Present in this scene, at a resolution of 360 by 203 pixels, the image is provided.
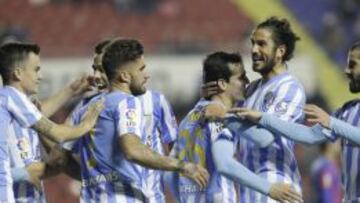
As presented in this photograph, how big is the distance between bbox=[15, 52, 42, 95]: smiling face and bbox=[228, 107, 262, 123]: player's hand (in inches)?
52.0

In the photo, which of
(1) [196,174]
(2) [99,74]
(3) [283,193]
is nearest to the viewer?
(1) [196,174]

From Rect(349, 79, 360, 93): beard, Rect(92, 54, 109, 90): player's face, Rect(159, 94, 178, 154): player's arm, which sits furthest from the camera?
Rect(159, 94, 178, 154): player's arm

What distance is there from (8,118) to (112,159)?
0.73m

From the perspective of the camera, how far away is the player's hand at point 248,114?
7.23m

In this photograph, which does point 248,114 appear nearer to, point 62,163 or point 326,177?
point 62,163

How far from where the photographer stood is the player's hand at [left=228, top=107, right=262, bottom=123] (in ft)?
23.7

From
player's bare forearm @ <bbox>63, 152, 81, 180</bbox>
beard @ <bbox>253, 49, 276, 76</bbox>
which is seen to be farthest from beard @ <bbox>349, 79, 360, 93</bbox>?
player's bare forearm @ <bbox>63, 152, 81, 180</bbox>

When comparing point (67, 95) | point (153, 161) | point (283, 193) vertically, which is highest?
point (67, 95)

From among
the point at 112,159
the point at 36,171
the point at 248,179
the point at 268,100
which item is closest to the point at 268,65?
the point at 268,100

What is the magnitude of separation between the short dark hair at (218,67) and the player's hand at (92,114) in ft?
2.48

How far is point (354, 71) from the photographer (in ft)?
24.7

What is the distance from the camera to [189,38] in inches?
841

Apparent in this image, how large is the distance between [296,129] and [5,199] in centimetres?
189

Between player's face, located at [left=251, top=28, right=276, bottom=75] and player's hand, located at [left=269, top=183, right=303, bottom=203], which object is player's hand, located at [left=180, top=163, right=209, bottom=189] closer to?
player's hand, located at [left=269, top=183, right=303, bottom=203]
